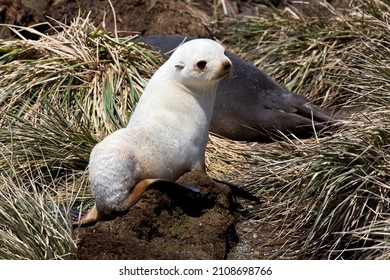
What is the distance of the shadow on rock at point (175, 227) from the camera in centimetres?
573

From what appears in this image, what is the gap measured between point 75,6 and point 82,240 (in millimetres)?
5000

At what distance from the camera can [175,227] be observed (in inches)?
242

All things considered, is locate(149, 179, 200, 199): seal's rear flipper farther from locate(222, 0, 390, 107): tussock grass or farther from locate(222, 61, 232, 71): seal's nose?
locate(222, 0, 390, 107): tussock grass

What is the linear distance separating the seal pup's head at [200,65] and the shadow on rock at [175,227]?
615 millimetres

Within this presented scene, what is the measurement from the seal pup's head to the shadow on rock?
61 cm

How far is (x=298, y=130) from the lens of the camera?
8867 mm

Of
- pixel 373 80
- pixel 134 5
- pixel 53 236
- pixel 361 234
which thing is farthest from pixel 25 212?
pixel 134 5

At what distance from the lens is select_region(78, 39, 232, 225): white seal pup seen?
239 inches

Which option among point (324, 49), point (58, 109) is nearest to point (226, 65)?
point (58, 109)

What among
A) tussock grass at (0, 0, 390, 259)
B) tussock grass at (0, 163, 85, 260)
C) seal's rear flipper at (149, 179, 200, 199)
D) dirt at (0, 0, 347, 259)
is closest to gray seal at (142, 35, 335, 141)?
tussock grass at (0, 0, 390, 259)

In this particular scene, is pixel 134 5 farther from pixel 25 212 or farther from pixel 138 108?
pixel 25 212

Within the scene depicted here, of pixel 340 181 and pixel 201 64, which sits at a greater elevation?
pixel 201 64

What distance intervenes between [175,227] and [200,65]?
3.54 feet

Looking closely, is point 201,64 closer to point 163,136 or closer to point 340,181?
point 163,136
